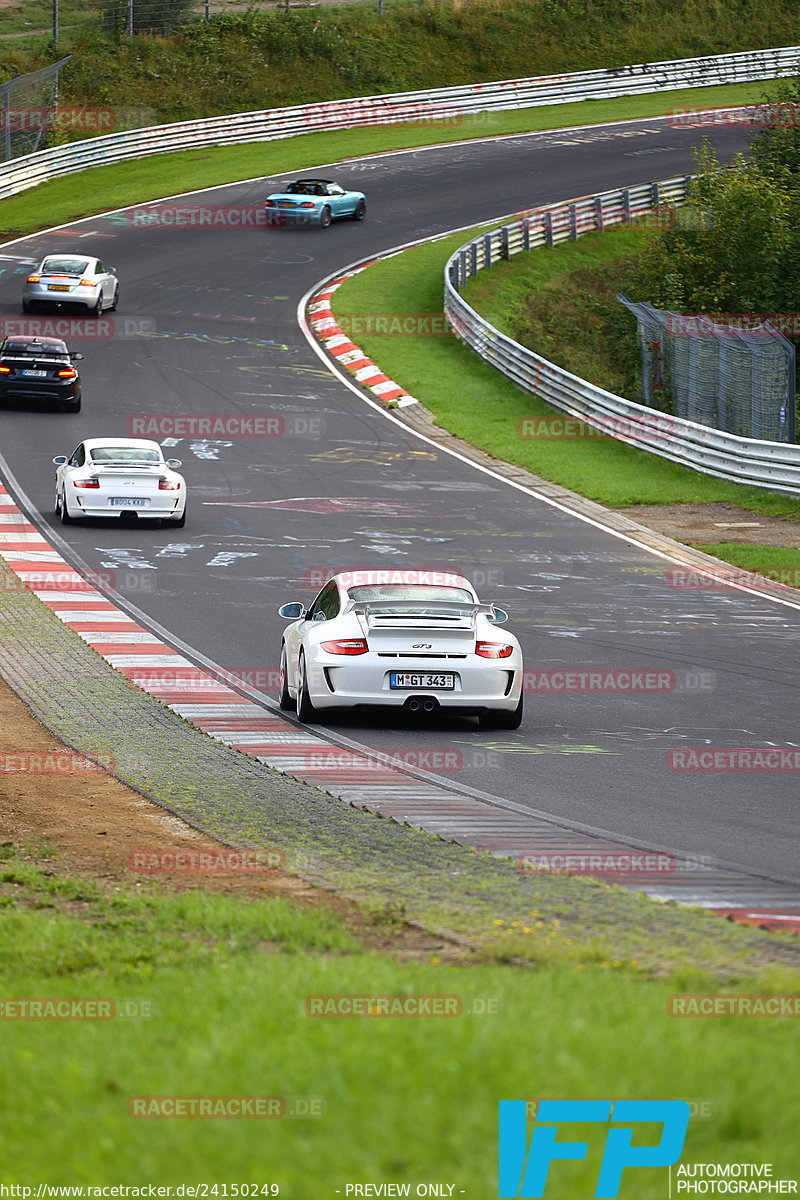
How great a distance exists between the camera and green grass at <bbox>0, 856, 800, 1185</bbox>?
165 inches

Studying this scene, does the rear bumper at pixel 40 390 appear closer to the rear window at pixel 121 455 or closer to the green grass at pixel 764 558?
the rear window at pixel 121 455

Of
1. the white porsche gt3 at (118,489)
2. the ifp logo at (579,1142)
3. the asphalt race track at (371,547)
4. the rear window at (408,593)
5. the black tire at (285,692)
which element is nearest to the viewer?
the ifp logo at (579,1142)

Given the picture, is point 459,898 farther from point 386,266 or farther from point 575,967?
point 386,266

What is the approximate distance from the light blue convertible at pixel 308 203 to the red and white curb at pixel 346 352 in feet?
19.6

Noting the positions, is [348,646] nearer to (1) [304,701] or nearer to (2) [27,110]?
(1) [304,701]

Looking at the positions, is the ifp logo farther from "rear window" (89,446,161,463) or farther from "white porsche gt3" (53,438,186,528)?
"rear window" (89,446,161,463)

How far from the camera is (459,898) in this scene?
801 cm

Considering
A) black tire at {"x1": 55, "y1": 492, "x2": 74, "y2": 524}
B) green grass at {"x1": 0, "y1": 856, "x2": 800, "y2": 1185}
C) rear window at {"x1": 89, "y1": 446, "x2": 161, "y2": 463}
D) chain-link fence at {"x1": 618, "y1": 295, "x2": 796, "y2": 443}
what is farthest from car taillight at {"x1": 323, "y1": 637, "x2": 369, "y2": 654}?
chain-link fence at {"x1": 618, "y1": 295, "x2": 796, "y2": 443}

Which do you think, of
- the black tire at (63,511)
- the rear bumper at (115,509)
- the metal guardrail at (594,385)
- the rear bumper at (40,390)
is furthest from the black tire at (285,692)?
the rear bumper at (40,390)

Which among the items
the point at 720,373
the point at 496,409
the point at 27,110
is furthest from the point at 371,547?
the point at 27,110

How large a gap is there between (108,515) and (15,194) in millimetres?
34215

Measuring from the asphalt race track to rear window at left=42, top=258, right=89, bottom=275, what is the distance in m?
1.58

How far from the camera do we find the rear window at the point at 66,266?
39938mm

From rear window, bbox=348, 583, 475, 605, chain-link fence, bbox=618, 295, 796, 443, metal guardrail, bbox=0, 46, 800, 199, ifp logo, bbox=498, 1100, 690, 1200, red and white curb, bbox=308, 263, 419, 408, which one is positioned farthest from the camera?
metal guardrail, bbox=0, 46, 800, 199
